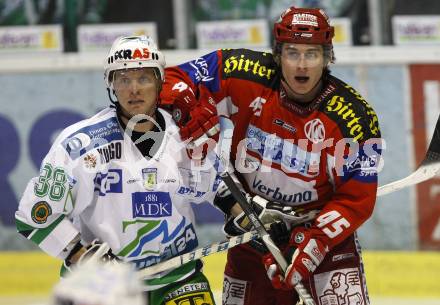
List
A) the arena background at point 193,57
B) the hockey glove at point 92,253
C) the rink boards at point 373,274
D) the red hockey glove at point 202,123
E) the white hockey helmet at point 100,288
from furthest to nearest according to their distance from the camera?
the arena background at point 193,57 → the rink boards at point 373,274 → the red hockey glove at point 202,123 → the hockey glove at point 92,253 → the white hockey helmet at point 100,288

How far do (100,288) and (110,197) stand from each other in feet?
5.08

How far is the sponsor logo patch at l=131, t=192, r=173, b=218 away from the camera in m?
3.78

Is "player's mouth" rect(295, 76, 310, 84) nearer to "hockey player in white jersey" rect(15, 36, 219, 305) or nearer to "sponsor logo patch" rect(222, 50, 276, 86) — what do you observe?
"sponsor logo patch" rect(222, 50, 276, 86)

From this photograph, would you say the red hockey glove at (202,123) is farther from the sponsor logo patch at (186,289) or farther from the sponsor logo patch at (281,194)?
the sponsor logo patch at (186,289)

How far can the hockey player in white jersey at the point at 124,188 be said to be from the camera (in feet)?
12.3

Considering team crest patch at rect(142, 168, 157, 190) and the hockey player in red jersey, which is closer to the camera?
team crest patch at rect(142, 168, 157, 190)

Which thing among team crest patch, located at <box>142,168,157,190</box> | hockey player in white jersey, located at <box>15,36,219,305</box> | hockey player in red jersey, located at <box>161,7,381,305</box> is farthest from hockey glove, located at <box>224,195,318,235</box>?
team crest patch, located at <box>142,168,157,190</box>

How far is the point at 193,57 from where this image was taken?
258 inches

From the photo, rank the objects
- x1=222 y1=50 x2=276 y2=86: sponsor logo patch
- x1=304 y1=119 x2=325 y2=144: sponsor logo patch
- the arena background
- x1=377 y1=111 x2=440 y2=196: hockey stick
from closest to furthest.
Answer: x1=304 y1=119 x2=325 y2=144: sponsor logo patch
x1=222 y1=50 x2=276 y2=86: sponsor logo patch
x1=377 y1=111 x2=440 y2=196: hockey stick
the arena background

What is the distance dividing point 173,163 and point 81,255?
445 millimetres

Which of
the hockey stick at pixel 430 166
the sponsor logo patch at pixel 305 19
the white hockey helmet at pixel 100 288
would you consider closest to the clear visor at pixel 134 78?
the sponsor logo patch at pixel 305 19

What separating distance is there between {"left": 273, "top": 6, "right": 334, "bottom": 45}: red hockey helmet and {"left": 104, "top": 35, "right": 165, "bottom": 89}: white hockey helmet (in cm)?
49

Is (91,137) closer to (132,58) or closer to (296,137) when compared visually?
(132,58)

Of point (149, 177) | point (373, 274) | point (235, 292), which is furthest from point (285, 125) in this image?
point (373, 274)
